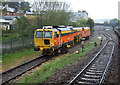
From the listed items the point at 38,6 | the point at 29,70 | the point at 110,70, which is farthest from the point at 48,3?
the point at 110,70

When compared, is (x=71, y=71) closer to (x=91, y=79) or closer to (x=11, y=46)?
(x=91, y=79)

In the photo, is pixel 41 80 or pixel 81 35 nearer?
pixel 41 80

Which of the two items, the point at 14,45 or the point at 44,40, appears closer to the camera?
the point at 44,40

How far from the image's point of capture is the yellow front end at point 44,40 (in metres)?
15.4

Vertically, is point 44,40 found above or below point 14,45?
above

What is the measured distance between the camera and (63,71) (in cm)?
1059

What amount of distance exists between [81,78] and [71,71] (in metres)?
1.59

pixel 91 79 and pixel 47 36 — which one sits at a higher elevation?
pixel 47 36

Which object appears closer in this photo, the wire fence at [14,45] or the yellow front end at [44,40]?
the yellow front end at [44,40]

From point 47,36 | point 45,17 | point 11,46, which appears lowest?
point 11,46

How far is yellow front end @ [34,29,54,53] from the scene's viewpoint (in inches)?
607

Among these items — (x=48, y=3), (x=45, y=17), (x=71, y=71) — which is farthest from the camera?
(x=48, y=3)

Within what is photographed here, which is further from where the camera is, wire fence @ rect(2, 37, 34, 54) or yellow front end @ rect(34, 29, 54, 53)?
wire fence @ rect(2, 37, 34, 54)

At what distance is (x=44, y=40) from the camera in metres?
15.7
